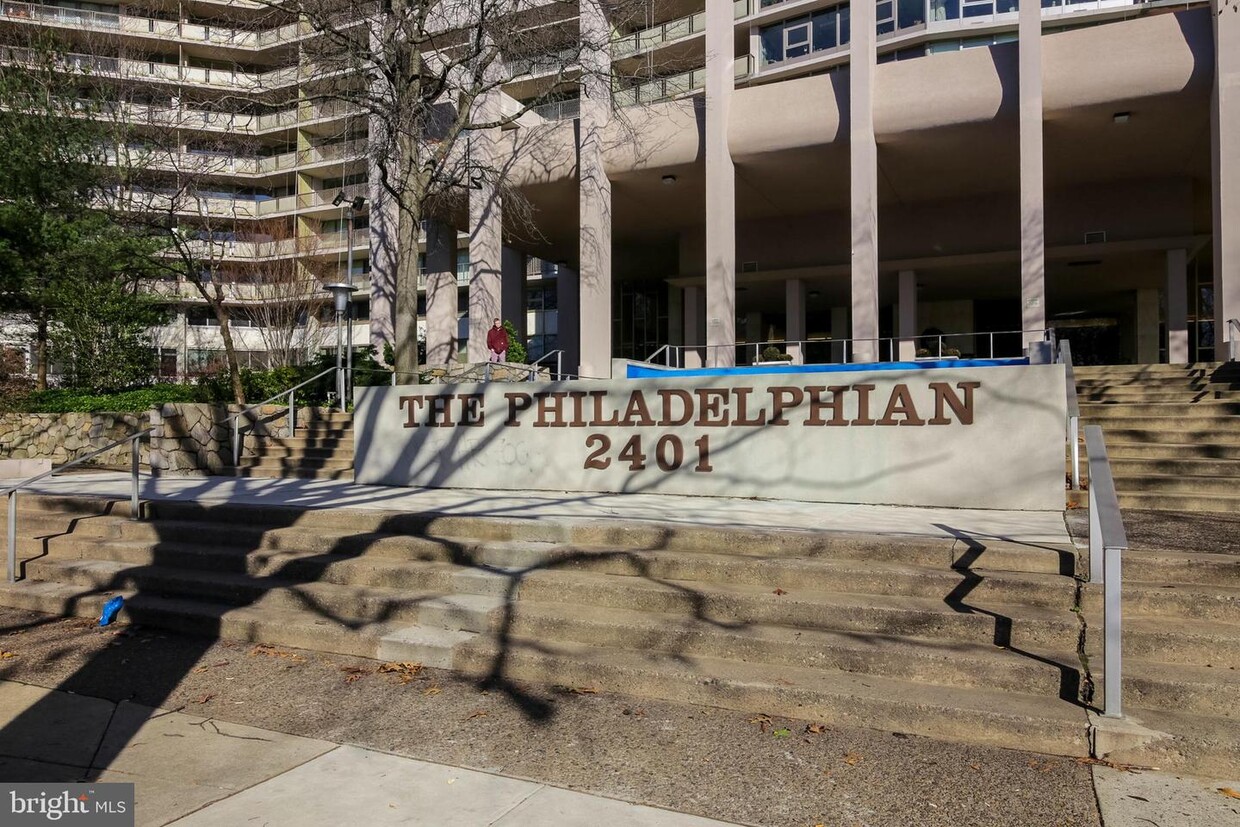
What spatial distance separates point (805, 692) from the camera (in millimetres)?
4055

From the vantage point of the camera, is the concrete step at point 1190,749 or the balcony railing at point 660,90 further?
the balcony railing at point 660,90

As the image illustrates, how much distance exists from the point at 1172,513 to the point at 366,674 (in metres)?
7.00

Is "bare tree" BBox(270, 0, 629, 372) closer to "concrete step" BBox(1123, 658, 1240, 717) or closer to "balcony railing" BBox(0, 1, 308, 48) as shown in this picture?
"concrete step" BBox(1123, 658, 1240, 717)

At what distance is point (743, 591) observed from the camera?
16.9 ft

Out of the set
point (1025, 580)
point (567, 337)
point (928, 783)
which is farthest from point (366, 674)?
point (567, 337)

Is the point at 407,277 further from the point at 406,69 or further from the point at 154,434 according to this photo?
the point at 154,434

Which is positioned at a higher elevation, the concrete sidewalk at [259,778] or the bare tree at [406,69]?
the bare tree at [406,69]

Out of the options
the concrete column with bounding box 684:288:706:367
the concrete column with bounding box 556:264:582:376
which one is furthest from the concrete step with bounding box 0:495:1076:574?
the concrete column with bounding box 556:264:582:376

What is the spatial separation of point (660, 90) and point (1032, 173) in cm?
1131

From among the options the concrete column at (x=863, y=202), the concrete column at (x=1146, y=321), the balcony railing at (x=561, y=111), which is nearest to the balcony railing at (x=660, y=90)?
the balcony railing at (x=561, y=111)

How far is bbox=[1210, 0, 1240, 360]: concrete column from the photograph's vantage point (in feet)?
47.5

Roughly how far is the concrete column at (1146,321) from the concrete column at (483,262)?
19.2 meters

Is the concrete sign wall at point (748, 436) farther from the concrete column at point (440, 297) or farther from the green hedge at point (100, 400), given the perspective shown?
the concrete column at point (440, 297)

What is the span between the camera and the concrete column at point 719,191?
60.7ft
